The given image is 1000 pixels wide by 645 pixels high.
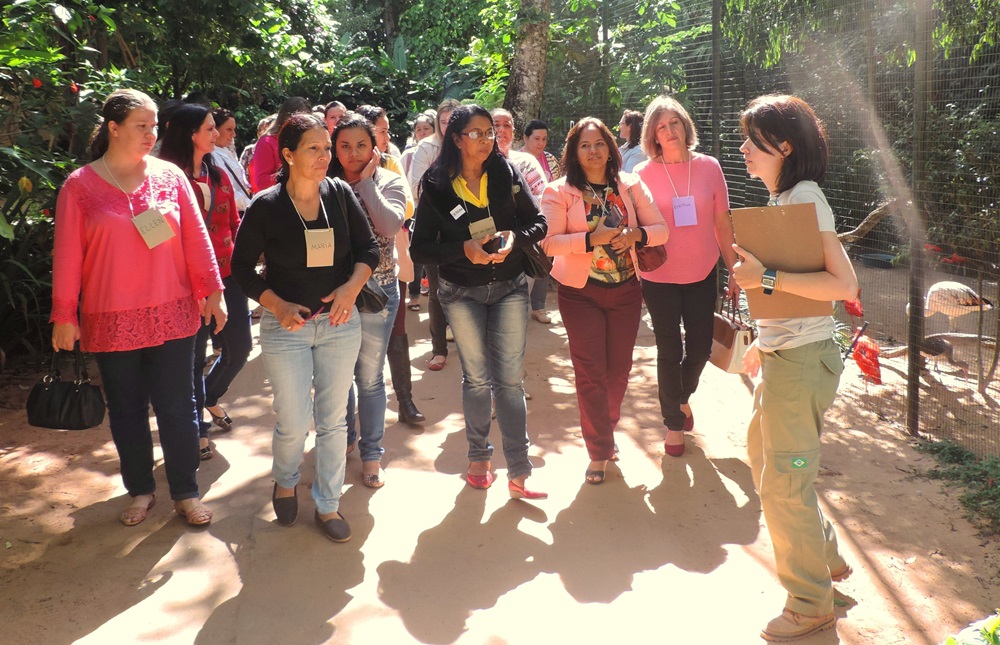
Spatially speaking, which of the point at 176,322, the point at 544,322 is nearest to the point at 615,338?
the point at 176,322

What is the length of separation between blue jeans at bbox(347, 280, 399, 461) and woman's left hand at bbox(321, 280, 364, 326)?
22.5 inches

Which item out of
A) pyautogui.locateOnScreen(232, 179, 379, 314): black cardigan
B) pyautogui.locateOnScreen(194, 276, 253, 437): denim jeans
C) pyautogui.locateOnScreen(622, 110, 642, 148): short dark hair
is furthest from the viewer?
pyautogui.locateOnScreen(622, 110, 642, 148): short dark hair

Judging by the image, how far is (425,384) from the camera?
266 inches

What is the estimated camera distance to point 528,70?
9.76 metres

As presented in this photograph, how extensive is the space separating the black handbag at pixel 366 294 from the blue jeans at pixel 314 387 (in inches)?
2.4

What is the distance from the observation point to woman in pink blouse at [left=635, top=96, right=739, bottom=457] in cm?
495

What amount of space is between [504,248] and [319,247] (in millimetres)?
866

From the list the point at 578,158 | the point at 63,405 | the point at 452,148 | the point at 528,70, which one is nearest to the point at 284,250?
the point at 452,148

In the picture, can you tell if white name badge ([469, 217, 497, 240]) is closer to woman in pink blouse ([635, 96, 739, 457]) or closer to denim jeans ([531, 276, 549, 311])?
woman in pink blouse ([635, 96, 739, 457])

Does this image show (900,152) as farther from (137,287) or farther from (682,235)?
(137,287)

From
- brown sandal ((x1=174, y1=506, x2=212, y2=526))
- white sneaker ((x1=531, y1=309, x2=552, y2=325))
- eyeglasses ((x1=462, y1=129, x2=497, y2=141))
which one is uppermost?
eyeglasses ((x1=462, y1=129, x2=497, y2=141))

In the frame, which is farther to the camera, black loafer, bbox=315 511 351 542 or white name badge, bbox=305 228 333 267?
black loafer, bbox=315 511 351 542

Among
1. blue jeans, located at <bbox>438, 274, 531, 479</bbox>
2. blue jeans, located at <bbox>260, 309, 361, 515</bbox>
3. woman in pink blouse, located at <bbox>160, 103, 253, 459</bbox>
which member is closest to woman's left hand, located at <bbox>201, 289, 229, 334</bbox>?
blue jeans, located at <bbox>260, 309, 361, 515</bbox>

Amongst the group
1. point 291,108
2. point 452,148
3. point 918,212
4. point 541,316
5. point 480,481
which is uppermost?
point 291,108
